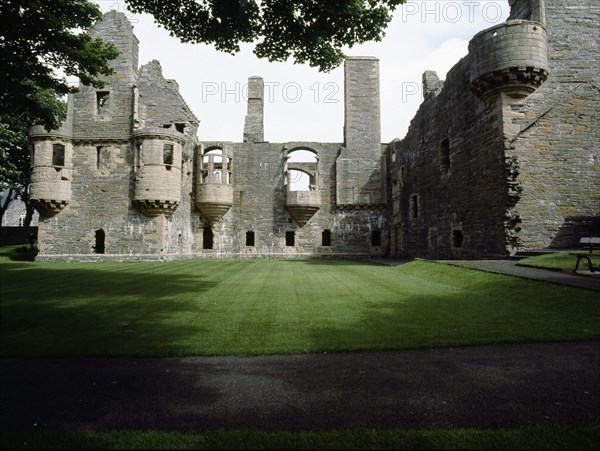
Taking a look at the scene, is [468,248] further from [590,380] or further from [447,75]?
[590,380]

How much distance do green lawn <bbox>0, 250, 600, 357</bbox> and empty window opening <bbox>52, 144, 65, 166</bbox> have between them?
575 inches

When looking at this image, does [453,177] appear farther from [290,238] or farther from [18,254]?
[18,254]

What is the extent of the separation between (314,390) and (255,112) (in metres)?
26.4

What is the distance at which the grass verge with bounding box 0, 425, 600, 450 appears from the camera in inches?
96.3

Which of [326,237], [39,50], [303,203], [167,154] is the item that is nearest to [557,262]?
[39,50]

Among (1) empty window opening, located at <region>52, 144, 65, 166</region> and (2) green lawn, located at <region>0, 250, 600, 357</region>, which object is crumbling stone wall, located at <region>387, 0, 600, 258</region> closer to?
(2) green lawn, located at <region>0, 250, 600, 357</region>

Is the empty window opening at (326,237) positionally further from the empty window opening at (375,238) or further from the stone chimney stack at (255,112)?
the stone chimney stack at (255,112)

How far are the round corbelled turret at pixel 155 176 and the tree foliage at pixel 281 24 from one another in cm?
1209

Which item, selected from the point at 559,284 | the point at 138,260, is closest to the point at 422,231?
the point at 559,284

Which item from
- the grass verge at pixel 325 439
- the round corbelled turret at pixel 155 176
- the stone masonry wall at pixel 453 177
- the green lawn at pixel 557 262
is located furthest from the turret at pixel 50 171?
the green lawn at pixel 557 262

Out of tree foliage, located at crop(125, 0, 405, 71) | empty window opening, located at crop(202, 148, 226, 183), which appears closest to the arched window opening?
empty window opening, located at crop(202, 148, 226, 183)

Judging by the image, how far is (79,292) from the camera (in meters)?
8.80

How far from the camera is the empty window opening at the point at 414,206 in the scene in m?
21.2

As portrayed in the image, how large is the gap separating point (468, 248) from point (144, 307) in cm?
1299
